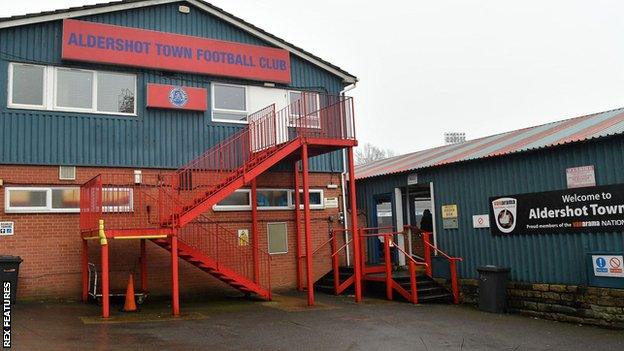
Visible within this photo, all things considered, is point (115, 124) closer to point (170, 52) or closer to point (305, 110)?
point (170, 52)

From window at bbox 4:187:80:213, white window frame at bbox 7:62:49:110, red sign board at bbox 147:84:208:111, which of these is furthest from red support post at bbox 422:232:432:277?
white window frame at bbox 7:62:49:110

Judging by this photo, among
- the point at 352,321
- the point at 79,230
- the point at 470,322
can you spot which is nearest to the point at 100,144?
the point at 79,230

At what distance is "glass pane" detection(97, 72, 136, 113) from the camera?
562 inches

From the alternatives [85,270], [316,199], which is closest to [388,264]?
[316,199]

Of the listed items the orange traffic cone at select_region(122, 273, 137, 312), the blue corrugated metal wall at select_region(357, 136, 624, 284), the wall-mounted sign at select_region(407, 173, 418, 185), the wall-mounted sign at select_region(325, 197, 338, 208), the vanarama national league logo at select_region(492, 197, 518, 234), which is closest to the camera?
the blue corrugated metal wall at select_region(357, 136, 624, 284)

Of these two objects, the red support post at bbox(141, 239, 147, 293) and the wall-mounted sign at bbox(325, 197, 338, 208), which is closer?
the red support post at bbox(141, 239, 147, 293)

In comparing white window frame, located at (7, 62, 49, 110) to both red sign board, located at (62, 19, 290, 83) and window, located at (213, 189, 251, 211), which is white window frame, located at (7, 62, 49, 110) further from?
window, located at (213, 189, 251, 211)

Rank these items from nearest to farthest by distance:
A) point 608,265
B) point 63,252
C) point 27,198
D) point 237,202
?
point 608,265
point 27,198
point 63,252
point 237,202

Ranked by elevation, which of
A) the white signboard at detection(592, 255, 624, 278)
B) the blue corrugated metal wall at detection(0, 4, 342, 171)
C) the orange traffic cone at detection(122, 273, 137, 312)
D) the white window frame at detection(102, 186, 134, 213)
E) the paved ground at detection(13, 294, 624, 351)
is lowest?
the paved ground at detection(13, 294, 624, 351)

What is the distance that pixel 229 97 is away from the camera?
52.6 feet

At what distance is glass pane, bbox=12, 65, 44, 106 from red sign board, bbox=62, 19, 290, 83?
2.53 ft

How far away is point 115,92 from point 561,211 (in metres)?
10.9

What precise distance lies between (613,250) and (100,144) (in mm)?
11656

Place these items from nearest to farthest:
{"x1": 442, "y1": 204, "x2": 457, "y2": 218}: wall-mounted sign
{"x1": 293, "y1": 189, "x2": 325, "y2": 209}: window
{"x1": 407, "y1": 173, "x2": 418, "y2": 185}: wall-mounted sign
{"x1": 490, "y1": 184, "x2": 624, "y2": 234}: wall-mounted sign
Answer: {"x1": 490, "y1": 184, "x2": 624, "y2": 234}: wall-mounted sign
{"x1": 442, "y1": 204, "x2": 457, "y2": 218}: wall-mounted sign
{"x1": 407, "y1": 173, "x2": 418, "y2": 185}: wall-mounted sign
{"x1": 293, "y1": 189, "x2": 325, "y2": 209}: window
